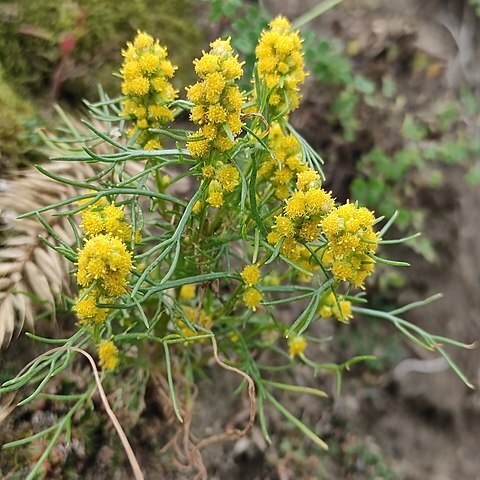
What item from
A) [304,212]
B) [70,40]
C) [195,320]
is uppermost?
[70,40]

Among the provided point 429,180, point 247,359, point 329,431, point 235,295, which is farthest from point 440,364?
point 235,295

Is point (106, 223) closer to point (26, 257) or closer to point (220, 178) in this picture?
point (220, 178)

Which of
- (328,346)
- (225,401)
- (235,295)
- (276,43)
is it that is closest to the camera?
(276,43)

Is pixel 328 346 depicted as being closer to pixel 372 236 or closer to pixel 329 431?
pixel 329 431

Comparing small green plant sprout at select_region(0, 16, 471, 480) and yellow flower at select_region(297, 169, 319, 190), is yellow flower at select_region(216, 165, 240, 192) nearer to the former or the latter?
small green plant sprout at select_region(0, 16, 471, 480)

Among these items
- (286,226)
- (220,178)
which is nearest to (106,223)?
(220,178)
